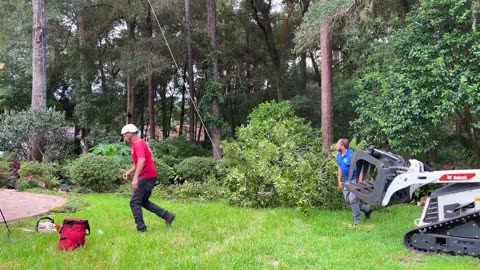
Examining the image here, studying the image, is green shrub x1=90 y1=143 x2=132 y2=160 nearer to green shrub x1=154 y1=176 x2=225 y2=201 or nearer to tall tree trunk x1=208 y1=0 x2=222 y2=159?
green shrub x1=154 y1=176 x2=225 y2=201

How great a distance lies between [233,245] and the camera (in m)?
5.52

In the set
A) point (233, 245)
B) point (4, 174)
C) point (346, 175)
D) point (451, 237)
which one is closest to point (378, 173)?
point (451, 237)

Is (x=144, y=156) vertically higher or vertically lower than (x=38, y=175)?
higher

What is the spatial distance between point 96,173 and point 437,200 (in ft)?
30.5

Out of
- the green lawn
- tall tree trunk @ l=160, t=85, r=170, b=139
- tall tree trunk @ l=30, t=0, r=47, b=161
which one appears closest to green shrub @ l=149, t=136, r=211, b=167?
tall tree trunk @ l=30, t=0, r=47, b=161

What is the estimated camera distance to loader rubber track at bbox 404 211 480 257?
5109mm

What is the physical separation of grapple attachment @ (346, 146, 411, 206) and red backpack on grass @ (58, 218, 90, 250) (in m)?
3.98

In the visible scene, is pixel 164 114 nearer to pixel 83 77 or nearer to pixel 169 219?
pixel 83 77

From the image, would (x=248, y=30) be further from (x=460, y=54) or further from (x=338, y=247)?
(x=338, y=247)

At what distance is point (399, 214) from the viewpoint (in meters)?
8.20

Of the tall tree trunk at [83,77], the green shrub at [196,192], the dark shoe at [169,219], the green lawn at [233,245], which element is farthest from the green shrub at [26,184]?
the tall tree trunk at [83,77]

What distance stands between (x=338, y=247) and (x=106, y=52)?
25.9 metres

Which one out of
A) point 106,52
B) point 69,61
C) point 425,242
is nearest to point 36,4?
point 69,61

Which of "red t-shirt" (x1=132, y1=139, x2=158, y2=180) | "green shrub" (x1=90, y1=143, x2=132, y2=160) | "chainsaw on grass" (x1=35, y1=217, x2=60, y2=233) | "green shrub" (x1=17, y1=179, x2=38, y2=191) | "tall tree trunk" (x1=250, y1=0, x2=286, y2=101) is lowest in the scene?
"green shrub" (x1=17, y1=179, x2=38, y2=191)
